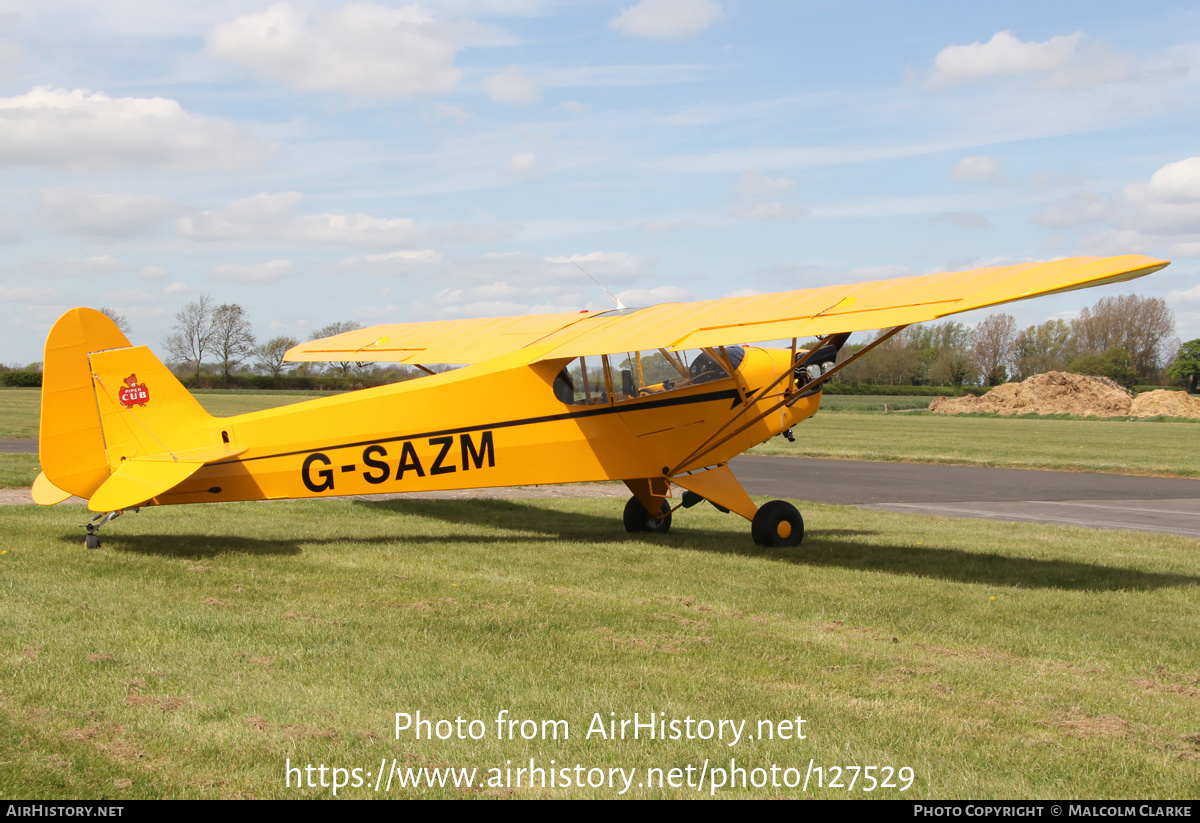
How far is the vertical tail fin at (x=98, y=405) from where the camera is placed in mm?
7868

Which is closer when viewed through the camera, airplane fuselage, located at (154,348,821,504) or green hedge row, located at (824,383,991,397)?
airplane fuselage, located at (154,348,821,504)

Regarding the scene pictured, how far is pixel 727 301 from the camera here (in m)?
10.1

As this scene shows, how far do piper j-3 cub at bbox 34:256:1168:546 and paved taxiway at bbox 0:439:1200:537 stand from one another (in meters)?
5.36

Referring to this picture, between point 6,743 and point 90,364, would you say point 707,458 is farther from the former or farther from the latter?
point 6,743

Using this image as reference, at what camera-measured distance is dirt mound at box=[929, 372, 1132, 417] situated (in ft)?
193

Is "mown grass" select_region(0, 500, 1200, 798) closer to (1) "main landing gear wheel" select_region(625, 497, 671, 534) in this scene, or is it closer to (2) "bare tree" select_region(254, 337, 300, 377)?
(1) "main landing gear wheel" select_region(625, 497, 671, 534)

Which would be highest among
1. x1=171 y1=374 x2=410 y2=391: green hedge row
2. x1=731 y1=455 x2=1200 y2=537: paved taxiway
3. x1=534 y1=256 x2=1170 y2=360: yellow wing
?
x1=171 y1=374 x2=410 y2=391: green hedge row

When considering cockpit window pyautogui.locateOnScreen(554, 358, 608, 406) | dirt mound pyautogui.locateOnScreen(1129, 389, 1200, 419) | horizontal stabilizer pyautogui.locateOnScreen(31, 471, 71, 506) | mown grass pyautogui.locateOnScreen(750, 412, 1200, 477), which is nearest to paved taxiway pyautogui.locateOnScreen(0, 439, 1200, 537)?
mown grass pyautogui.locateOnScreen(750, 412, 1200, 477)

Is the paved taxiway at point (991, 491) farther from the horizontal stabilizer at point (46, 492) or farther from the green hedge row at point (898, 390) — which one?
the green hedge row at point (898, 390)

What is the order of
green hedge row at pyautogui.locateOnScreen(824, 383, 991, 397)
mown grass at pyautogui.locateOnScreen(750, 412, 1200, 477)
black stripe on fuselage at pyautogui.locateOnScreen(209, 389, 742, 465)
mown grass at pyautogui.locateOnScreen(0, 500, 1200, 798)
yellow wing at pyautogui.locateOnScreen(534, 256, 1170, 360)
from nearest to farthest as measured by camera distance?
mown grass at pyautogui.locateOnScreen(0, 500, 1200, 798)
yellow wing at pyautogui.locateOnScreen(534, 256, 1170, 360)
black stripe on fuselage at pyautogui.locateOnScreen(209, 389, 742, 465)
mown grass at pyautogui.locateOnScreen(750, 412, 1200, 477)
green hedge row at pyautogui.locateOnScreen(824, 383, 991, 397)

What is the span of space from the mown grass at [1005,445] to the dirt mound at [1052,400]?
616 inches

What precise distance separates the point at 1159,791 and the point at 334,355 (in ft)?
38.7

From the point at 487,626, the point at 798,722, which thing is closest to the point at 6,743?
the point at 487,626

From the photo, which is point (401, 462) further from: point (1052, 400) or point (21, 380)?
point (21, 380)
